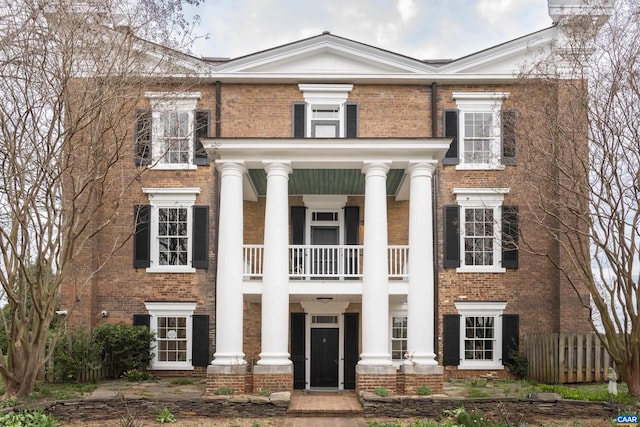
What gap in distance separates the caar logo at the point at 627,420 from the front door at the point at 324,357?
8.31 metres

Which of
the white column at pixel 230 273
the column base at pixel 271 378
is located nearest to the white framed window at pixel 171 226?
the white column at pixel 230 273

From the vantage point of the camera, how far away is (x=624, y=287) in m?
14.4

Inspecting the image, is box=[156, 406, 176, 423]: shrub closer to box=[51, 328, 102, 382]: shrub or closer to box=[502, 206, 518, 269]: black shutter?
box=[51, 328, 102, 382]: shrub

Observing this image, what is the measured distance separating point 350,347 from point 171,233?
6406mm

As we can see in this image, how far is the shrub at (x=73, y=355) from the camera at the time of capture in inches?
656

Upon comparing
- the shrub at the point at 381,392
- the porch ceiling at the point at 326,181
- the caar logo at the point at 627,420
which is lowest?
the caar logo at the point at 627,420

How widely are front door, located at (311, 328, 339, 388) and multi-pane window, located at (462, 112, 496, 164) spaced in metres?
6.76

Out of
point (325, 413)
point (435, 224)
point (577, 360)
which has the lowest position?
point (325, 413)

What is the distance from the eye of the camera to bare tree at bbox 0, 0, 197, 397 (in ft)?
42.5

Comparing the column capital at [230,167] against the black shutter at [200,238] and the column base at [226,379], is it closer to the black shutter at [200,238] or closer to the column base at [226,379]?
the black shutter at [200,238]

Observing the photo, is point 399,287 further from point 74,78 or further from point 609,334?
point 74,78

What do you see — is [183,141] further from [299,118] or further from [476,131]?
[476,131]

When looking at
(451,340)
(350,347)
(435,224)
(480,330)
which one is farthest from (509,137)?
(350,347)

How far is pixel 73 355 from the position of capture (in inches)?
659
